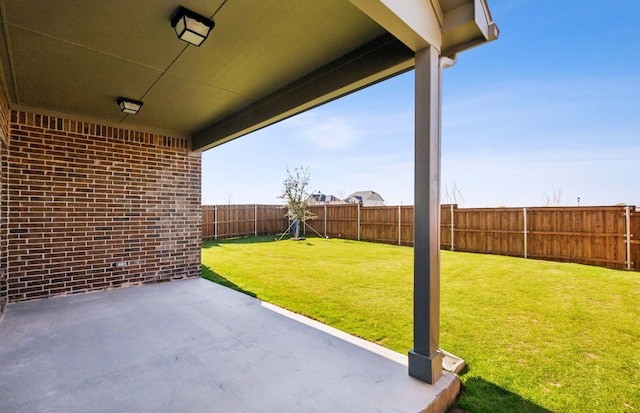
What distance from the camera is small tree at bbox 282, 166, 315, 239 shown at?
45.8ft

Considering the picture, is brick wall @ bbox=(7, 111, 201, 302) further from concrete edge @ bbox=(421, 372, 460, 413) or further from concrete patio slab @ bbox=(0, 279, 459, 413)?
concrete edge @ bbox=(421, 372, 460, 413)

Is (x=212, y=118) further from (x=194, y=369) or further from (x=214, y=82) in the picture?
(x=194, y=369)

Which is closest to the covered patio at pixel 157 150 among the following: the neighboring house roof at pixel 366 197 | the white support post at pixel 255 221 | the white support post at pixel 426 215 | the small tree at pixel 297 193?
the white support post at pixel 426 215

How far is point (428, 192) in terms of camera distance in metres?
2.05

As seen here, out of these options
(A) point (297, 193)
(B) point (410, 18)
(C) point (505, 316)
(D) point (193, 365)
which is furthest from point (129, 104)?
(A) point (297, 193)

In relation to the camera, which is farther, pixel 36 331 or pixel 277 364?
pixel 36 331

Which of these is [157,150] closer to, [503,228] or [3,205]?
[3,205]

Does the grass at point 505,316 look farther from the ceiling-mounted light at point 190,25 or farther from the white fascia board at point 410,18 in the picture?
the ceiling-mounted light at point 190,25

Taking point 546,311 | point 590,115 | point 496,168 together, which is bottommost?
point 546,311

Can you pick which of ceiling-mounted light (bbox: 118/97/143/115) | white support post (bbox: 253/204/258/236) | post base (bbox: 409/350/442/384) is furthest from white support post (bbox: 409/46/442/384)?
white support post (bbox: 253/204/258/236)

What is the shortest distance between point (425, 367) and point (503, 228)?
842 centimetres

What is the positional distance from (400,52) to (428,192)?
1.16m

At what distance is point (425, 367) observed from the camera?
6.70 ft

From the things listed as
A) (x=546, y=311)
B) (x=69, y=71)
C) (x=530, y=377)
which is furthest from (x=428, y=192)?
(x=69, y=71)
